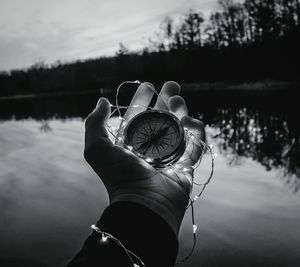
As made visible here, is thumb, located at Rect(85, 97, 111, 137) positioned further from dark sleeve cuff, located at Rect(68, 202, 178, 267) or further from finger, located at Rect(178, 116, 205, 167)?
finger, located at Rect(178, 116, 205, 167)

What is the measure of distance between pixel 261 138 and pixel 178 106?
12034 mm

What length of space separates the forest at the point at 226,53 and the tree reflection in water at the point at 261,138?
23906 millimetres

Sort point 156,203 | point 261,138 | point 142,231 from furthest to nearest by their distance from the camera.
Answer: point 261,138 → point 156,203 → point 142,231

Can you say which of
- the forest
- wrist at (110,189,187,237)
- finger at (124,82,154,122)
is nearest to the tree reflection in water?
finger at (124,82,154,122)

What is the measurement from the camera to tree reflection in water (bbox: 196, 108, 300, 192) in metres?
10.7

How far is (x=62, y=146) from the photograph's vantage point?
1572 cm

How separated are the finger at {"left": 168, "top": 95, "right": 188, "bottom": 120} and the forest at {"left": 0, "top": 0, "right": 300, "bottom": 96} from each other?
41139 millimetres

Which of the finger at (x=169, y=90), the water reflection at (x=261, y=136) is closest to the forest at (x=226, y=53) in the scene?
the water reflection at (x=261, y=136)

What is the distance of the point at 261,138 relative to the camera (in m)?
14.5

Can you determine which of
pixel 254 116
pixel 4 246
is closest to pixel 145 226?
pixel 4 246

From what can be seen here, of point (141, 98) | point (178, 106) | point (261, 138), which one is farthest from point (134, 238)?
point (261, 138)

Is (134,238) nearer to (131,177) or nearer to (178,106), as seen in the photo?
(131,177)

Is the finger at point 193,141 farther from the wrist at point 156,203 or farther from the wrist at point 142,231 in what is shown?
the wrist at point 142,231

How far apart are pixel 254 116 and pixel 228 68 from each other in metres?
32.4
